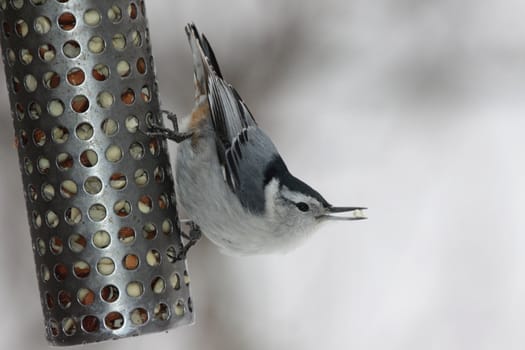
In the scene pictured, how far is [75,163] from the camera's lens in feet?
8.82

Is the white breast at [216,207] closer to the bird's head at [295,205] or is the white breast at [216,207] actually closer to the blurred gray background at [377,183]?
the bird's head at [295,205]

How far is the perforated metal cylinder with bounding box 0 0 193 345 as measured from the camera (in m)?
2.66

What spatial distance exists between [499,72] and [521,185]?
2.14ft

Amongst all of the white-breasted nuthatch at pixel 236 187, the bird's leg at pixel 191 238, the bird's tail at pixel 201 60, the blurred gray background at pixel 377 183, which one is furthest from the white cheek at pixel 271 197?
the blurred gray background at pixel 377 183

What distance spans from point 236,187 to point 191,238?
210mm

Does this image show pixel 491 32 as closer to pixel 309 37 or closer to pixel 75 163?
pixel 309 37

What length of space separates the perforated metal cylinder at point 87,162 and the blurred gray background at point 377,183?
1750 millimetres

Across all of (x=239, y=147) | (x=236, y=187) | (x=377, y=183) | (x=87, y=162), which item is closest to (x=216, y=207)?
(x=236, y=187)

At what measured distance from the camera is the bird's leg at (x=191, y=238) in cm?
289

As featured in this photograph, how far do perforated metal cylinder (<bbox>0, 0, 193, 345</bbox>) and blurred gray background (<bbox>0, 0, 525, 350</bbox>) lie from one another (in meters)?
1.75

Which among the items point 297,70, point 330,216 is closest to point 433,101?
point 297,70

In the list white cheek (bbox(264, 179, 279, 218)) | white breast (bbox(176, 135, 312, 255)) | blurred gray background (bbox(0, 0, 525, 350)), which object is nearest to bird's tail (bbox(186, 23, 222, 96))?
white breast (bbox(176, 135, 312, 255))

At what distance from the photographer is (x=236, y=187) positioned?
10.0 feet

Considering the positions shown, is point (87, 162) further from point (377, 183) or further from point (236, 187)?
point (377, 183)
